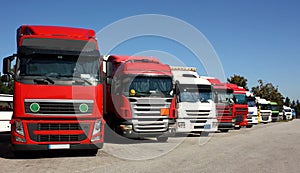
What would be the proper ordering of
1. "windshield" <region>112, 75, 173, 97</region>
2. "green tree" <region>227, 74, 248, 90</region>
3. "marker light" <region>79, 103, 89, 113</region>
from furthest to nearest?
"green tree" <region>227, 74, 248, 90</region>, "windshield" <region>112, 75, 173, 97</region>, "marker light" <region>79, 103, 89, 113</region>

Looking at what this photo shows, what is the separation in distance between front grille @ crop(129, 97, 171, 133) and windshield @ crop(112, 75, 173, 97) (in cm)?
26

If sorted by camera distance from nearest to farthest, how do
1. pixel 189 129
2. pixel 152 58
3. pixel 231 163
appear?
pixel 231 163 → pixel 152 58 → pixel 189 129

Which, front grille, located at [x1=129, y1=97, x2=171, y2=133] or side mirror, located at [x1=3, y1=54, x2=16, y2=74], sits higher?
side mirror, located at [x1=3, y1=54, x2=16, y2=74]

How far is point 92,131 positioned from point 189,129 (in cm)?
819

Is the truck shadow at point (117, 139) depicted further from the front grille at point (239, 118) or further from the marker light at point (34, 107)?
the front grille at point (239, 118)

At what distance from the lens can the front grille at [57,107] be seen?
9.54 meters

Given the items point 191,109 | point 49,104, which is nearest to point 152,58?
point 191,109

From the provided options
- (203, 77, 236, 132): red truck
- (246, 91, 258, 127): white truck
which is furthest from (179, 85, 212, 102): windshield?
(246, 91, 258, 127): white truck

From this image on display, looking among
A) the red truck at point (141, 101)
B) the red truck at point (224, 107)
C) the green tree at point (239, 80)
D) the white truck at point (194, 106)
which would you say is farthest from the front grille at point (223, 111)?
the green tree at point (239, 80)

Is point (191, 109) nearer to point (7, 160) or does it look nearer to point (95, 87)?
point (95, 87)

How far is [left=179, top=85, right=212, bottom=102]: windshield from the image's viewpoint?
58.7 feet

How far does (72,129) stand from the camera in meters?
9.91

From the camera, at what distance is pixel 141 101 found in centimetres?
1377

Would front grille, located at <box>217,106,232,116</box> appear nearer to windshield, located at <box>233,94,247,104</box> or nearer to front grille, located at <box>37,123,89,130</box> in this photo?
windshield, located at <box>233,94,247,104</box>
